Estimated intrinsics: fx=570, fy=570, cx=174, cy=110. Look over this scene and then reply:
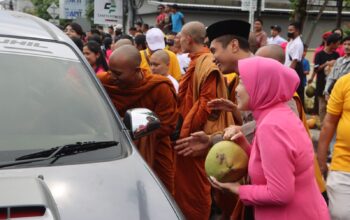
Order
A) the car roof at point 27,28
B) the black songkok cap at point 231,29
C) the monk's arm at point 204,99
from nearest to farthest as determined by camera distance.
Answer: the car roof at point 27,28
the black songkok cap at point 231,29
the monk's arm at point 204,99

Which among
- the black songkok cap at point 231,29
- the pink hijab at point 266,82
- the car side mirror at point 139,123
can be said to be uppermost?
the black songkok cap at point 231,29

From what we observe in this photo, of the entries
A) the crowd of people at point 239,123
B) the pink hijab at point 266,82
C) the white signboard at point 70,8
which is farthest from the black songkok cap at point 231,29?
the white signboard at point 70,8

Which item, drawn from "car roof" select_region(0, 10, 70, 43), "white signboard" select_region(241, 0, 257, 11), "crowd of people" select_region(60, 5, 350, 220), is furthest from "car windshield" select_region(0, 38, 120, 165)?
"white signboard" select_region(241, 0, 257, 11)

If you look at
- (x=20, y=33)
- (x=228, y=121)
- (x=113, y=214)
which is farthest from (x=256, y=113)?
(x=228, y=121)

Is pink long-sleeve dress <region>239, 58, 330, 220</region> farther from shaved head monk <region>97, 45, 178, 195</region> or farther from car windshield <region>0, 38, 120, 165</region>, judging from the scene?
shaved head monk <region>97, 45, 178, 195</region>

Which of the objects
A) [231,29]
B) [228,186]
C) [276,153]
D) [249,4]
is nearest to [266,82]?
[276,153]

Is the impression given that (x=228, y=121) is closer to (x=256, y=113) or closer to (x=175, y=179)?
(x=175, y=179)

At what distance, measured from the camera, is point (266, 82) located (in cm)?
296

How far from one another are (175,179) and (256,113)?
244 cm

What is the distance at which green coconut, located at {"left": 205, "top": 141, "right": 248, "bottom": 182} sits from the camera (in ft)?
10.3

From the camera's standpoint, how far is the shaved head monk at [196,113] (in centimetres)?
485

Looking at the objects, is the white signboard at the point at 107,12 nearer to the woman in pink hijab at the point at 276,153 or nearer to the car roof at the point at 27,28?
the car roof at the point at 27,28

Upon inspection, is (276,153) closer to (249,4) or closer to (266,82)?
(266,82)

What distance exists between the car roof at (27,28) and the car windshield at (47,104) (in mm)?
120
